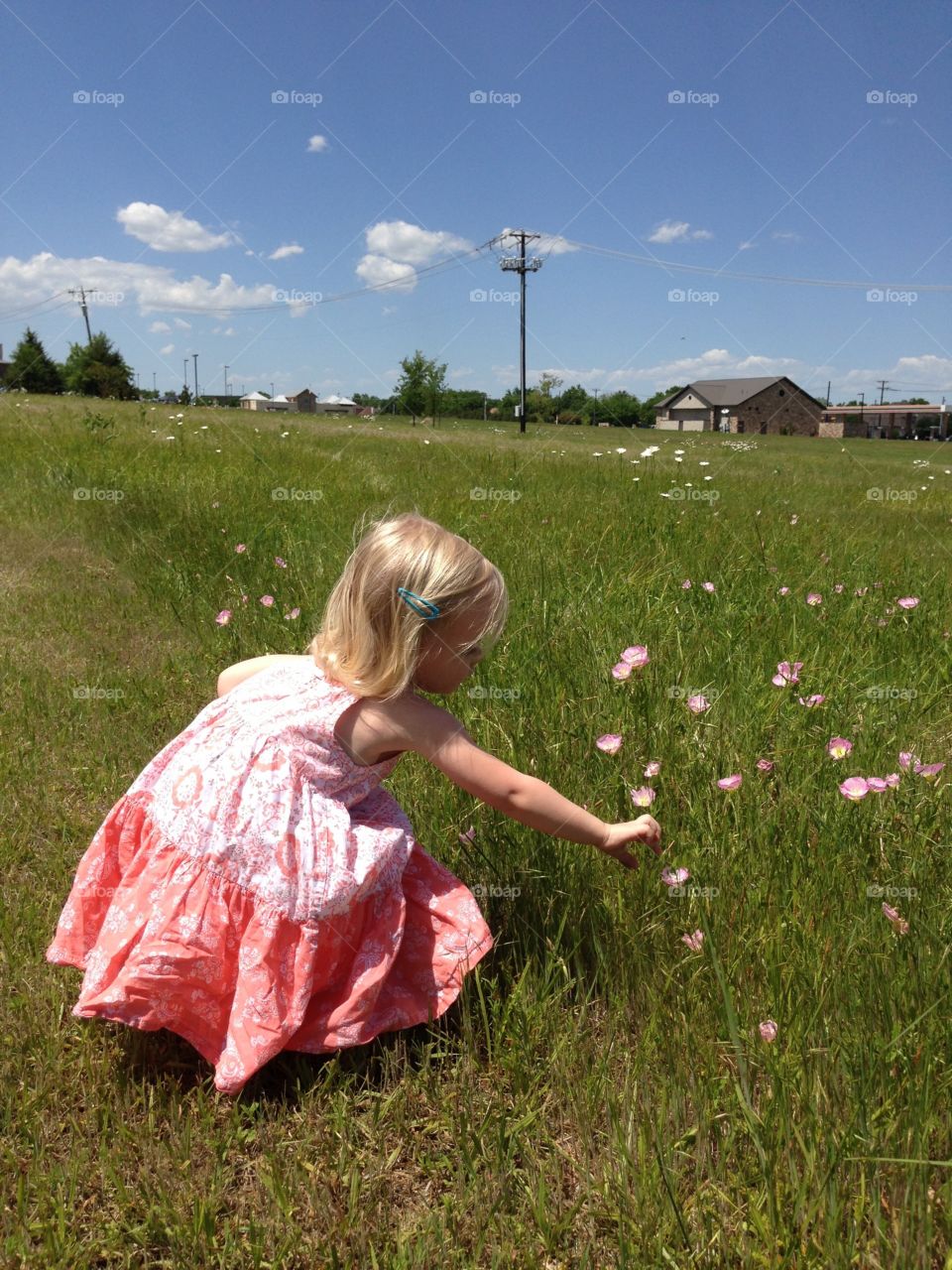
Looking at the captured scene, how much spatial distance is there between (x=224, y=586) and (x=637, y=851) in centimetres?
303

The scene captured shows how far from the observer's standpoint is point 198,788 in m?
1.82

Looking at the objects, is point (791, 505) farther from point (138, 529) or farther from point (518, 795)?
point (518, 795)

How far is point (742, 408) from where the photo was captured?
191 feet

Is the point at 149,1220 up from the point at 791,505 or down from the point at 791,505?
down

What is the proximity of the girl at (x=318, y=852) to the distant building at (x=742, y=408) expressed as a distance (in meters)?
55.0

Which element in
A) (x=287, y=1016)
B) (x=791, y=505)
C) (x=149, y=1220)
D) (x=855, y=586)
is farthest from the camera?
(x=791, y=505)

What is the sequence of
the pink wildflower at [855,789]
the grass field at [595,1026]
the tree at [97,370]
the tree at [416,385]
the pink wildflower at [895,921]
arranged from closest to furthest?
the grass field at [595,1026] < the pink wildflower at [895,921] < the pink wildflower at [855,789] < the tree at [416,385] < the tree at [97,370]

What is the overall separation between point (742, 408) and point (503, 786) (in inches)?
2397

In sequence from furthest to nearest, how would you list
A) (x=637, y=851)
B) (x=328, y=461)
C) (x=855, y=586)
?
(x=328, y=461) < (x=855, y=586) < (x=637, y=851)

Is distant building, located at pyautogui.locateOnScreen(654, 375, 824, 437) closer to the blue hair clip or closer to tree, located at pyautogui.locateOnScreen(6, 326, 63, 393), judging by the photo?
tree, located at pyautogui.locateOnScreen(6, 326, 63, 393)

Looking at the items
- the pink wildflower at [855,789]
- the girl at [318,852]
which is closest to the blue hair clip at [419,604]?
the girl at [318,852]

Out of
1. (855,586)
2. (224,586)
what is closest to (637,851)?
(855,586)

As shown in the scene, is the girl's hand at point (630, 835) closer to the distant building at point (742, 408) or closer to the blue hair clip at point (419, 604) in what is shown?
the blue hair clip at point (419, 604)

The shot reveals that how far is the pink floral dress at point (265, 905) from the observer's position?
1.69 metres
